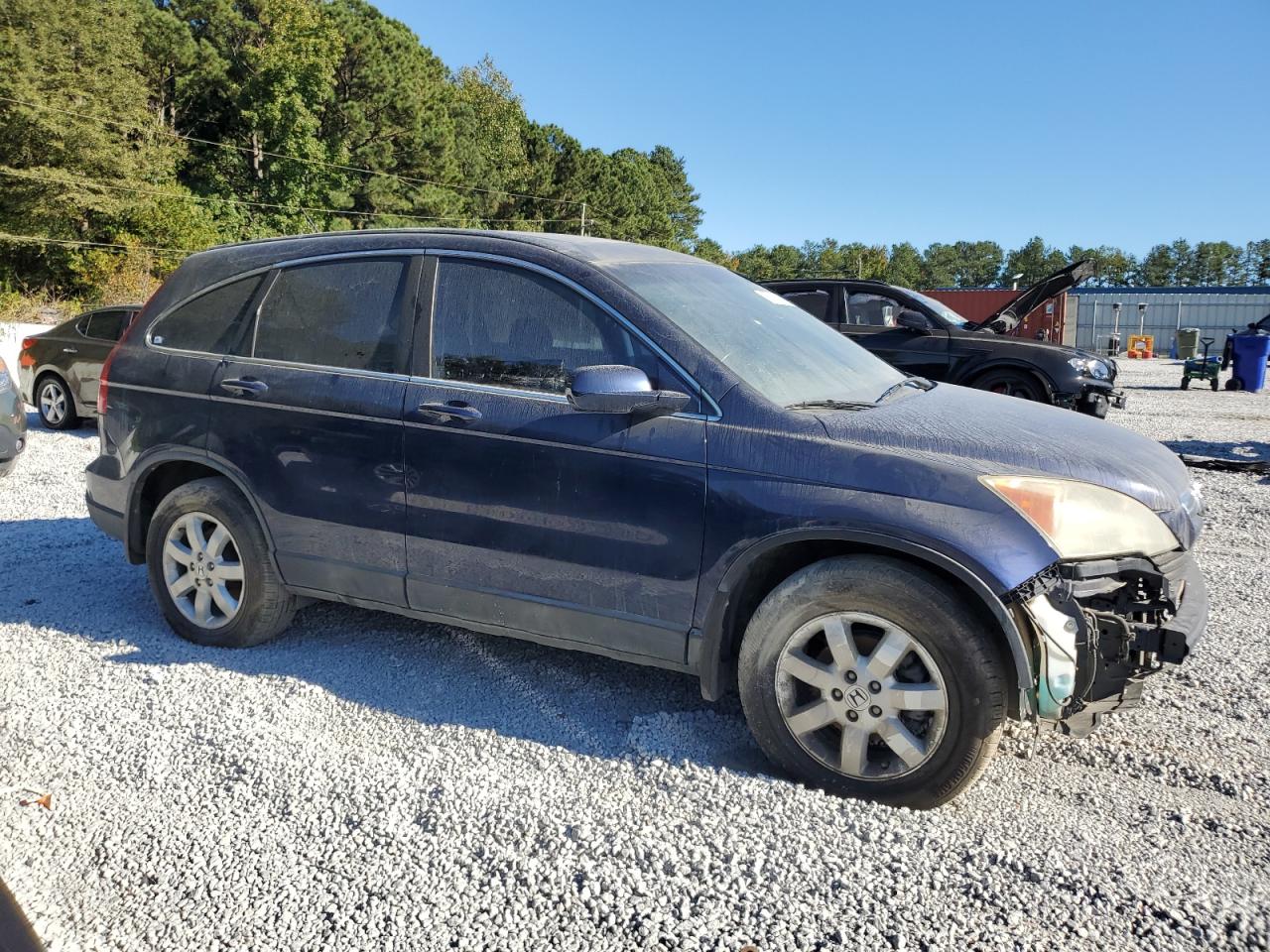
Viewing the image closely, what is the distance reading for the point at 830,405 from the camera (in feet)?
10.6

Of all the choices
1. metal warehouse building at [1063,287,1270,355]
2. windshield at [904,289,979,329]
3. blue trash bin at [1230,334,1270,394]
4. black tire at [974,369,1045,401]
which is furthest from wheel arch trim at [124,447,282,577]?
metal warehouse building at [1063,287,1270,355]

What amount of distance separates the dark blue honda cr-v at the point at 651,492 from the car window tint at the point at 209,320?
→ 0.05ft

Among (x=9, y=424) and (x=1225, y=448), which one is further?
(x=1225, y=448)

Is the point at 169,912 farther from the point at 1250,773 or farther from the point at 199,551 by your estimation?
the point at 1250,773

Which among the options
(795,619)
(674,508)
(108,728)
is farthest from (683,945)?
(108,728)

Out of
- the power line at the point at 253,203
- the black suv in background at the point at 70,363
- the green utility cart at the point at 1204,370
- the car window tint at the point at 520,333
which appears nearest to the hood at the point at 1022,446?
the car window tint at the point at 520,333

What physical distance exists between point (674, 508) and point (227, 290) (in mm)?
2511

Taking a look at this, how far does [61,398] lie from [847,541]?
10841mm

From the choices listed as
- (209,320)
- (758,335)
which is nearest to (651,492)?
(758,335)

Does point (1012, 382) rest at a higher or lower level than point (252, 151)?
lower

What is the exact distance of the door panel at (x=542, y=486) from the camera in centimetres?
311

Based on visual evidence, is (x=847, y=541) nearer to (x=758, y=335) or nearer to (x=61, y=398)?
(x=758, y=335)

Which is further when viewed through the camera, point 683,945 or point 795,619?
point 795,619

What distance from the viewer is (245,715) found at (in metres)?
3.53
